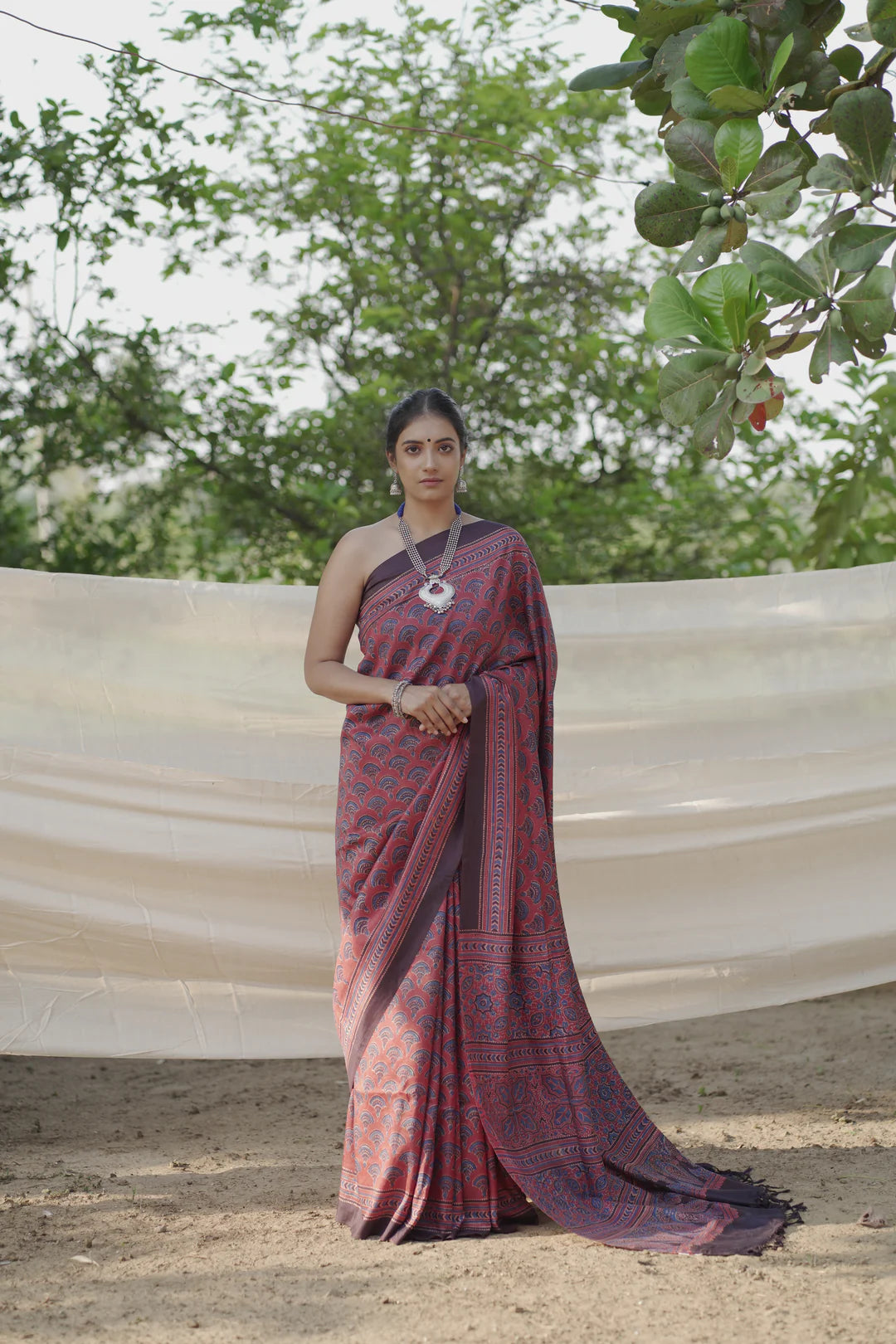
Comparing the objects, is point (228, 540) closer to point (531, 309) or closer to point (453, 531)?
point (531, 309)

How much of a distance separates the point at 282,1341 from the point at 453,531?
169cm

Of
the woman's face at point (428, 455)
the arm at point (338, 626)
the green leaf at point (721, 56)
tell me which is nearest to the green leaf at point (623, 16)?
the green leaf at point (721, 56)

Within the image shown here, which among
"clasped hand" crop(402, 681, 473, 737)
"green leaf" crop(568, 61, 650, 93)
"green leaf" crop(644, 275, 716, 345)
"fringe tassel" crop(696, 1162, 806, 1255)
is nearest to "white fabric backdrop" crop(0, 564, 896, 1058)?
"fringe tassel" crop(696, 1162, 806, 1255)

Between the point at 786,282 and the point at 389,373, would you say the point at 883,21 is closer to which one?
the point at 786,282

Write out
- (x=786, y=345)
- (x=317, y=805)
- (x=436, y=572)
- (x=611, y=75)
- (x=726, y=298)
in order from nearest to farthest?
(x=726, y=298), (x=786, y=345), (x=611, y=75), (x=436, y=572), (x=317, y=805)

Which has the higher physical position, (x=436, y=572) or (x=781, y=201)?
(x=781, y=201)

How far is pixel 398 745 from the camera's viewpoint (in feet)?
9.66

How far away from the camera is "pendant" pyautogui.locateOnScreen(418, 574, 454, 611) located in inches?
116

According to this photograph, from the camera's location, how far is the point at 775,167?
228 cm

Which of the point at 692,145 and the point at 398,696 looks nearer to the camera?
the point at 692,145

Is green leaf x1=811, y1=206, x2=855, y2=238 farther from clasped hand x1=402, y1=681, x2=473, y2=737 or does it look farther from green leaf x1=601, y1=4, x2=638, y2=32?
clasped hand x1=402, y1=681, x2=473, y2=737

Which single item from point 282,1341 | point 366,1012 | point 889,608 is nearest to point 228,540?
point 889,608

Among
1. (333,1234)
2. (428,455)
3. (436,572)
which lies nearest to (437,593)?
(436,572)

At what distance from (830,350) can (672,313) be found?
27 cm
